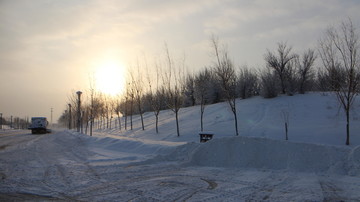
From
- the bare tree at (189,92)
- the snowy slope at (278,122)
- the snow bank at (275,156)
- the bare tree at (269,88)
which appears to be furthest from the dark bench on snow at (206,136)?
the bare tree at (189,92)

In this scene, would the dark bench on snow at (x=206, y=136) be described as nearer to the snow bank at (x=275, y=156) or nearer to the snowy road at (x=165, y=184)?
the snow bank at (x=275, y=156)

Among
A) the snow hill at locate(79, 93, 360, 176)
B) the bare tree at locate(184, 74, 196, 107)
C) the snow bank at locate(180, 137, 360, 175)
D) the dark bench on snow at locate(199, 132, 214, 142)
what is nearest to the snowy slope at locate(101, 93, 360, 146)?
the snow hill at locate(79, 93, 360, 176)

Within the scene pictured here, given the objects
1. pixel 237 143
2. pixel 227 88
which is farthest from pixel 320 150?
pixel 227 88

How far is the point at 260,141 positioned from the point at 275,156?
3.41ft

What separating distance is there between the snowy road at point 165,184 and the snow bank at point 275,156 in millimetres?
891

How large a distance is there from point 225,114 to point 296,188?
23.5m

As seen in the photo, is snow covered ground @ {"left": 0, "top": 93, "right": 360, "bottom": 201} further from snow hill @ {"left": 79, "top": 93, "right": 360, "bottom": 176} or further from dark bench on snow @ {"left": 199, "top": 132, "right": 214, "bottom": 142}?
dark bench on snow @ {"left": 199, "top": 132, "right": 214, "bottom": 142}

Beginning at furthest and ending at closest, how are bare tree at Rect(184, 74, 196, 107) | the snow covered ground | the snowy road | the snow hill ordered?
bare tree at Rect(184, 74, 196, 107), the snow hill, the snow covered ground, the snowy road

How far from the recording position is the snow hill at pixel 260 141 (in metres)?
11.2

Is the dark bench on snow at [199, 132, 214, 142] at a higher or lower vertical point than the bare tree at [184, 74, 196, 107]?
lower

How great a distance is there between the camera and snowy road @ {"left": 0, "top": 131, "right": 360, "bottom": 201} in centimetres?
691

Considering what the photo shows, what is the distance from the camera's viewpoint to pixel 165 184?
27.5 feet

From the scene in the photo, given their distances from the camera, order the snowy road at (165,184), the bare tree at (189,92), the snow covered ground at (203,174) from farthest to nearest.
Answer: the bare tree at (189,92)
the snow covered ground at (203,174)
the snowy road at (165,184)

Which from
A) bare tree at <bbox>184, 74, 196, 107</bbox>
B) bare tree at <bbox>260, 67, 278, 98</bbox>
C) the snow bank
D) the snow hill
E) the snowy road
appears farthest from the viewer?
bare tree at <bbox>184, 74, 196, 107</bbox>
